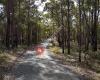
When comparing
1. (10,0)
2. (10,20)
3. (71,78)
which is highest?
(10,0)

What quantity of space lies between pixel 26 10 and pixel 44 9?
10336mm

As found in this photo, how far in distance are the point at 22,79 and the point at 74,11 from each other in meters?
40.6

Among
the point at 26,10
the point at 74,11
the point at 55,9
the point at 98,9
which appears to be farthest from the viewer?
the point at 26,10

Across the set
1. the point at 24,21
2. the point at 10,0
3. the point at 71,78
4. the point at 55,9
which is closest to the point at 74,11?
the point at 55,9

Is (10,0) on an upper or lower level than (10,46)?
upper

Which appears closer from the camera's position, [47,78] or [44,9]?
[47,78]

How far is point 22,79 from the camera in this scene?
1436 centimetres

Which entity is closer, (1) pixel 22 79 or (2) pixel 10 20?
(1) pixel 22 79

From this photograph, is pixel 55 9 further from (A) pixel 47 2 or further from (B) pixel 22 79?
(B) pixel 22 79

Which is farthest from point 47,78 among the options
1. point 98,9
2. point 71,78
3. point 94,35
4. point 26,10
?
point 26,10

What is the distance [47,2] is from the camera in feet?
167

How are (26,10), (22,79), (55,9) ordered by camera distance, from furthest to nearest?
(26,10)
(55,9)
(22,79)

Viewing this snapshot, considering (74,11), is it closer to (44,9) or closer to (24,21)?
(44,9)

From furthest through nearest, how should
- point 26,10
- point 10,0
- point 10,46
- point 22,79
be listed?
point 26,10 < point 10,46 < point 10,0 < point 22,79
